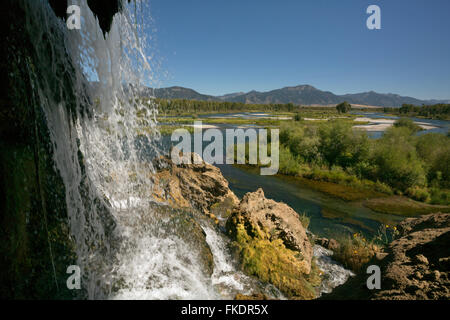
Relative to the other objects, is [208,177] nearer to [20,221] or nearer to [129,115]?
[129,115]

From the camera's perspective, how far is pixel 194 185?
7172 mm

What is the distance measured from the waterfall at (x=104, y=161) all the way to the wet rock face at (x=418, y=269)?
2.75m

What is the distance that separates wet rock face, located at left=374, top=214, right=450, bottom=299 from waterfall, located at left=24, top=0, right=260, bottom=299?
275 centimetres

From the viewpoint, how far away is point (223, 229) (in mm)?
6215

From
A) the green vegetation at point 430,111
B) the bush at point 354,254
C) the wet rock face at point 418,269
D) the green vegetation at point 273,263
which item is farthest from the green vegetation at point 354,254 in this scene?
the green vegetation at point 430,111

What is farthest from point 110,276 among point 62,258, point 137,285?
point 62,258

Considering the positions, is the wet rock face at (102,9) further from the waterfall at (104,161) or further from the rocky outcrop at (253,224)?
the rocky outcrop at (253,224)

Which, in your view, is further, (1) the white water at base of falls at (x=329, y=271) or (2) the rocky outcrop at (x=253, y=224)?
(1) the white water at base of falls at (x=329, y=271)

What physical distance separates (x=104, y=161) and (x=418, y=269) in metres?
5.92

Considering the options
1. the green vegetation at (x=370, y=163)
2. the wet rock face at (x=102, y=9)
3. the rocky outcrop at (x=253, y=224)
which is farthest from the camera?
the green vegetation at (x=370, y=163)

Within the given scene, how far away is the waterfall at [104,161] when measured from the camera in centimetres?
299

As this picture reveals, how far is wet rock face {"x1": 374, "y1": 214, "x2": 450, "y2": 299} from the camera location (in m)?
2.93

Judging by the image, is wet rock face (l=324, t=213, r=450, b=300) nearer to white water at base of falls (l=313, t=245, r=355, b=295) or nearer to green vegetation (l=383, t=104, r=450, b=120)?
white water at base of falls (l=313, t=245, r=355, b=295)

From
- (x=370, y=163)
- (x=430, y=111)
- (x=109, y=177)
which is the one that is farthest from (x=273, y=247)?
(x=430, y=111)
